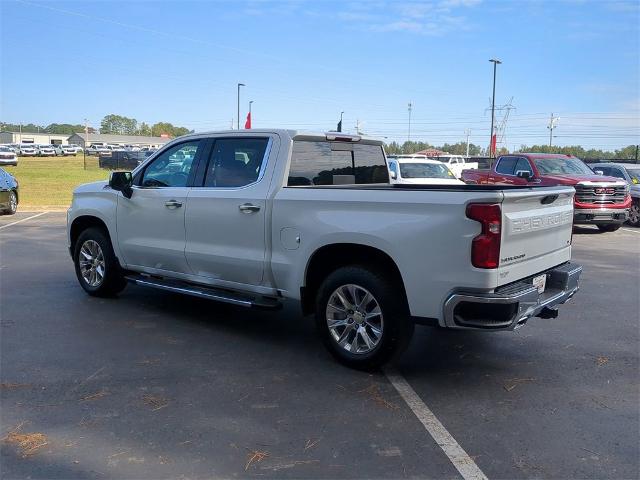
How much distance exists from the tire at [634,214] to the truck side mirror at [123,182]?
1472cm

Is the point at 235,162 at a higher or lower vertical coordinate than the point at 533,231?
higher

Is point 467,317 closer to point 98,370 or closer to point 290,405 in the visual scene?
point 290,405

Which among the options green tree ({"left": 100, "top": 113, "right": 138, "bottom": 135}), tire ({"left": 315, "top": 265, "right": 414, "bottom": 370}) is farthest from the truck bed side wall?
green tree ({"left": 100, "top": 113, "right": 138, "bottom": 135})

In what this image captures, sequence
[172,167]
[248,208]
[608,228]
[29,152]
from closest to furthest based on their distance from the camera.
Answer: [248,208]
[172,167]
[608,228]
[29,152]

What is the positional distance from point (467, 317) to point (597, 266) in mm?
6728

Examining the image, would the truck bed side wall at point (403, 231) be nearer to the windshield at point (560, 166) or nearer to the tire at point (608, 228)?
the windshield at point (560, 166)

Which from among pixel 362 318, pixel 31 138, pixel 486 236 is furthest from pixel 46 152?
pixel 31 138

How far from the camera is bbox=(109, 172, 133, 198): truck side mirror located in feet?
21.3

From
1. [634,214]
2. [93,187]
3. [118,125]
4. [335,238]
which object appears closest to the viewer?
A: [335,238]

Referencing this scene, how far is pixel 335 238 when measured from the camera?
4711mm

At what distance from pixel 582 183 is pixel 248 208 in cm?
1107

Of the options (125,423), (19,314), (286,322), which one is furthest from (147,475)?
(19,314)

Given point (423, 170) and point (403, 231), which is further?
point (423, 170)

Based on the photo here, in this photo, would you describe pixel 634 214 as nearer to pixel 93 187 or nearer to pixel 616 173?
pixel 616 173
